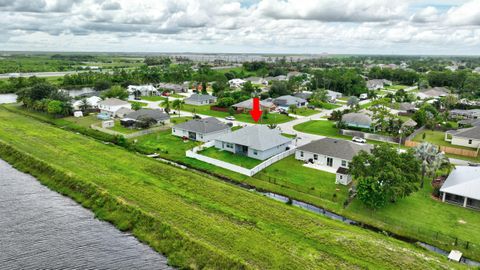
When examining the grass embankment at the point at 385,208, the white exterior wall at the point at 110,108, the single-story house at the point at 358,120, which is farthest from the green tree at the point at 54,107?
the single-story house at the point at 358,120

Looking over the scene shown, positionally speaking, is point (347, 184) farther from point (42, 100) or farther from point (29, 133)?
point (42, 100)

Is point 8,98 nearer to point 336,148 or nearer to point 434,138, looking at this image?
point 336,148

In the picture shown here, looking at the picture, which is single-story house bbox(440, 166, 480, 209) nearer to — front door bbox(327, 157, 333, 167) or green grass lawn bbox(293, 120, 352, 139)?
front door bbox(327, 157, 333, 167)

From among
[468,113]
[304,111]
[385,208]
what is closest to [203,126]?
[385,208]

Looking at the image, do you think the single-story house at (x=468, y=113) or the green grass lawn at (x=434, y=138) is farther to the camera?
the single-story house at (x=468, y=113)

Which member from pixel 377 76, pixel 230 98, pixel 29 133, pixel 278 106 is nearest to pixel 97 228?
pixel 29 133

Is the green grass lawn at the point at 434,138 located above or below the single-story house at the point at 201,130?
below

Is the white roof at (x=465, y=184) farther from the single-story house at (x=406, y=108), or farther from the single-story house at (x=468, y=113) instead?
the single-story house at (x=406, y=108)

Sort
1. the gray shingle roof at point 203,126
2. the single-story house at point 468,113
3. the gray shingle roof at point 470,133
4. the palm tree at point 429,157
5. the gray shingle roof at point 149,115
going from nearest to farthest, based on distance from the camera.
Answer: the palm tree at point 429,157, the gray shingle roof at point 470,133, the gray shingle roof at point 203,126, the gray shingle roof at point 149,115, the single-story house at point 468,113
